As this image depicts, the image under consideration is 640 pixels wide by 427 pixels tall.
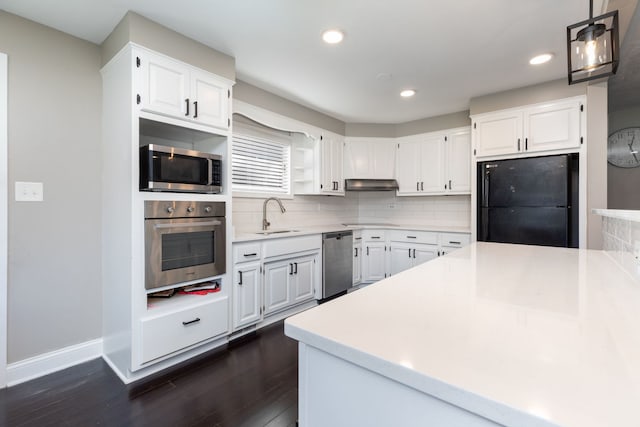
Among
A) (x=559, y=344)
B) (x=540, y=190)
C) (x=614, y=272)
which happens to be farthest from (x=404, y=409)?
(x=540, y=190)

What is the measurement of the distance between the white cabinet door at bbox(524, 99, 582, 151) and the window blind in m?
2.73

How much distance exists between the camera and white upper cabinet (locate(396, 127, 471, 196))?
3.94m

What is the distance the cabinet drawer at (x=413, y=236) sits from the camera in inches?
152

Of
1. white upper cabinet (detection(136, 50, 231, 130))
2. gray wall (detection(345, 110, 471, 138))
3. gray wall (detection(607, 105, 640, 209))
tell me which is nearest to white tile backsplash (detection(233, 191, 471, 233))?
gray wall (detection(345, 110, 471, 138))

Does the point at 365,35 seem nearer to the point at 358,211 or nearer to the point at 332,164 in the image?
the point at 332,164

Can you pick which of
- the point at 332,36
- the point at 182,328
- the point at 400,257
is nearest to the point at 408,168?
the point at 400,257

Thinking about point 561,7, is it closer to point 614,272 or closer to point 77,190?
point 614,272

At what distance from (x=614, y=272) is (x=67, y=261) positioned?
322 cm

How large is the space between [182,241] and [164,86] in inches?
44.1

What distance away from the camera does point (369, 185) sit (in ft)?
14.5

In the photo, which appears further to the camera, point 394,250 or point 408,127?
point 408,127

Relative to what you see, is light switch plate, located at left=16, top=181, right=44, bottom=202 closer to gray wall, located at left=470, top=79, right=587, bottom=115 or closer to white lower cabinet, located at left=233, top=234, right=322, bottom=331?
white lower cabinet, located at left=233, top=234, right=322, bottom=331

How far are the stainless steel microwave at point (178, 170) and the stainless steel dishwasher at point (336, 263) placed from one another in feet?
5.09

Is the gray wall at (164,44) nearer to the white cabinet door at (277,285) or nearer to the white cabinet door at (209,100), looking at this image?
the white cabinet door at (209,100)
